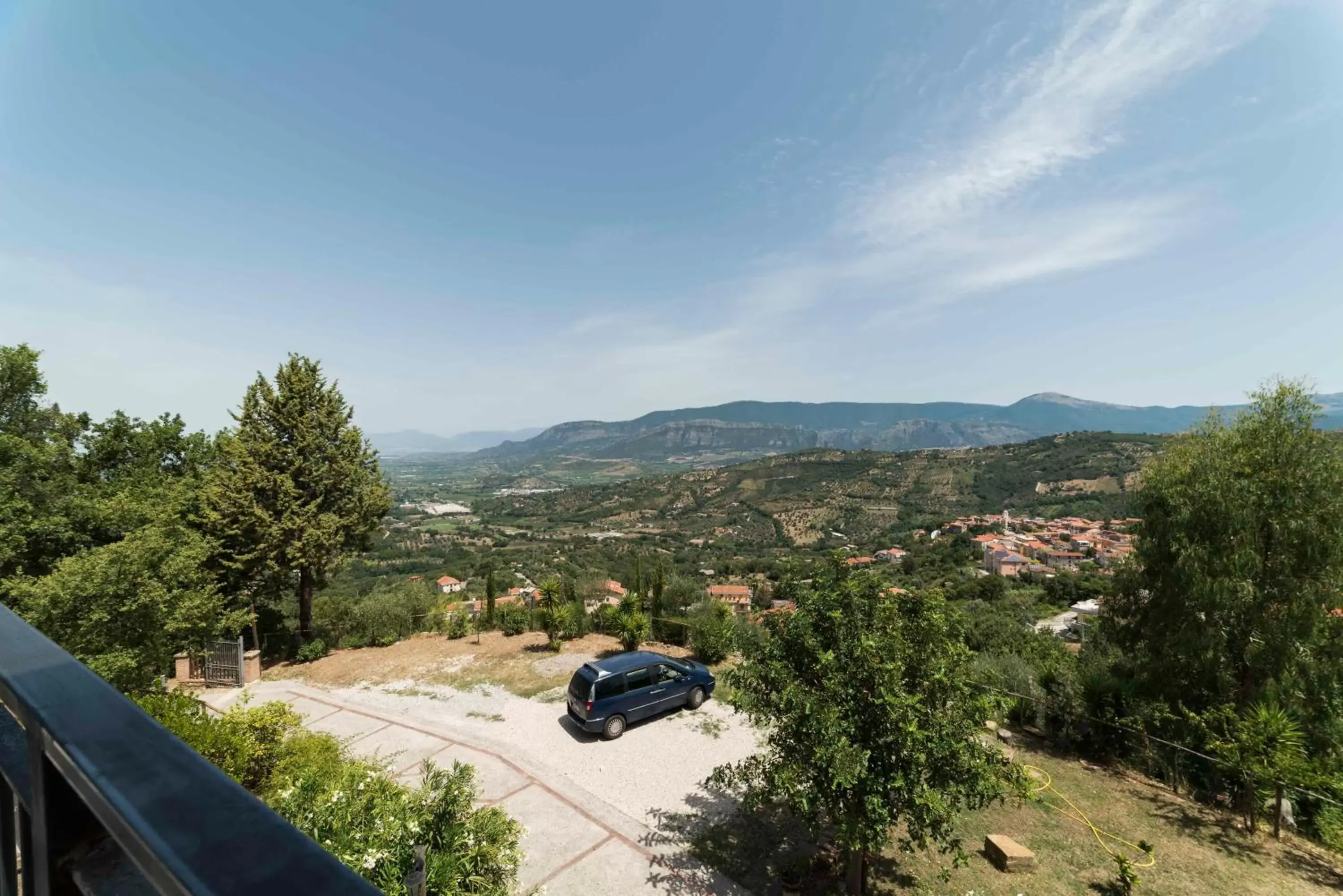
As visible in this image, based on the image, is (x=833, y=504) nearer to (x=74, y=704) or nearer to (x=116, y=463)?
(x=116, y=463)

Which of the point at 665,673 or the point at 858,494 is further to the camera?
the point at 858,494

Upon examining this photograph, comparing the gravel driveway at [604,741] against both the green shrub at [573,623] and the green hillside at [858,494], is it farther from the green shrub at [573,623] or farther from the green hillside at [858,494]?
the green hillside at [858,494]

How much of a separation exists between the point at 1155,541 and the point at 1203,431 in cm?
349

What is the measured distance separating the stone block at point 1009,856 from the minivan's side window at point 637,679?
6.67 metres

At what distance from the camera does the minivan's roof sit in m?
12.0

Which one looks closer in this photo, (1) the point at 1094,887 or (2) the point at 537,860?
(1) the point at 1094,887

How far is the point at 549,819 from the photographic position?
29.5 ft

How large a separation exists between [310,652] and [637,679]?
41.4ft

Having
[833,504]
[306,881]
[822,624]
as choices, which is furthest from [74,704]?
[833,504]

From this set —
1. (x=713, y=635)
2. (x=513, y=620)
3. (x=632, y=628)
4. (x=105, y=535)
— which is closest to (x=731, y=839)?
(x=713, y=635)

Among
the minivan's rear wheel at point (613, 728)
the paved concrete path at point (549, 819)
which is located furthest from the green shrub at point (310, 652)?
the minivan's rear wheel at point (613, 728)

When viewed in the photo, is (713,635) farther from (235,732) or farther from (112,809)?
(112,809)

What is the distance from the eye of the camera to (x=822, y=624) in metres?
7.13

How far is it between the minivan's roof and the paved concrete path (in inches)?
87.3
